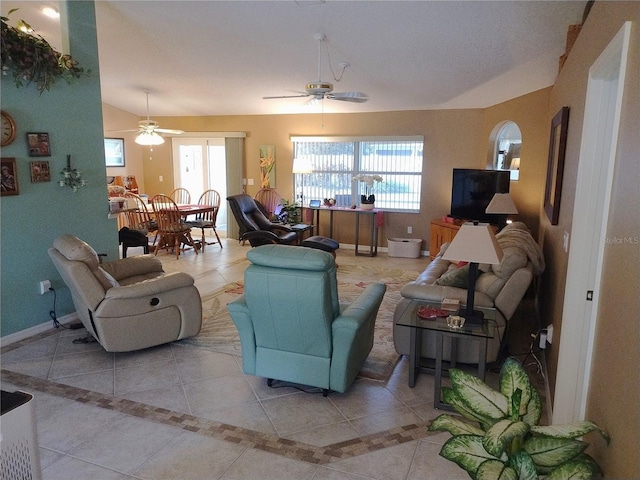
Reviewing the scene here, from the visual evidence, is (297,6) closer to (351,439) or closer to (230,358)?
(230,358)

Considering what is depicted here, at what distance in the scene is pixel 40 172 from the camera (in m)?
3.86

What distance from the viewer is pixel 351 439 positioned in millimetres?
2463

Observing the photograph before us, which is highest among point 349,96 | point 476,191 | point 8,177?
point 349,96

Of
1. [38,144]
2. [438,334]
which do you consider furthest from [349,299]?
[38,144]

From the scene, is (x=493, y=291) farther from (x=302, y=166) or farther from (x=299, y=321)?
(x=302, y=166)

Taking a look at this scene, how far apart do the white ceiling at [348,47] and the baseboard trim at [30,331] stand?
243cm

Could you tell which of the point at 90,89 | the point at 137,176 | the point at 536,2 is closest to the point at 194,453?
the point at 90,89

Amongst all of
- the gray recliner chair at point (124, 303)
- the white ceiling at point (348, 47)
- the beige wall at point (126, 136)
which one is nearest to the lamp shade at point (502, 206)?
the white ceiling at point (348, 47)

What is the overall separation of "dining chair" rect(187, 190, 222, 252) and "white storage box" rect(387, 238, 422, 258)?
3040 millimetres

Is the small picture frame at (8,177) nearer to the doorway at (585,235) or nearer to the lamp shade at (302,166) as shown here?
the doorway at (585,235)

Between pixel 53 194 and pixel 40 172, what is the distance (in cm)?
23

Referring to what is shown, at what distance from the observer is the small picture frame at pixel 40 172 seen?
381cm

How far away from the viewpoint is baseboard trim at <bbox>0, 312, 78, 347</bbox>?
12.0 ft

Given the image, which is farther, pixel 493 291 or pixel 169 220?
pixel 169 220
